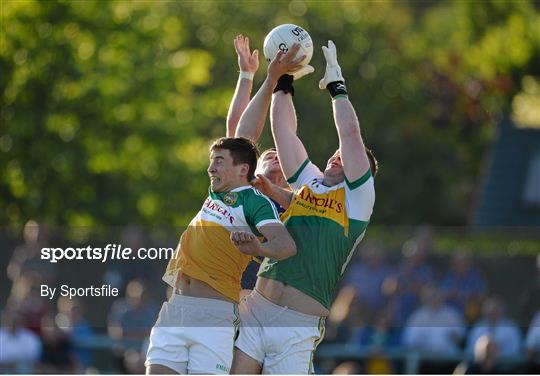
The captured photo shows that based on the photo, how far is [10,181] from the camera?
2280 centimetres

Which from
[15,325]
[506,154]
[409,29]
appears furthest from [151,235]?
[409,29]

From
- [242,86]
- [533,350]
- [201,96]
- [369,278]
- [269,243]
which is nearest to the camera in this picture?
[269,243]

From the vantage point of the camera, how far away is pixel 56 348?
13344 mm

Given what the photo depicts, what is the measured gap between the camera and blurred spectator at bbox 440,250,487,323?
1434 cm

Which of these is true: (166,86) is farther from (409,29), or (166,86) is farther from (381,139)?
(409,29)

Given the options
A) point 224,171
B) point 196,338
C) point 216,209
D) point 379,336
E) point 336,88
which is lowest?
point 196,338

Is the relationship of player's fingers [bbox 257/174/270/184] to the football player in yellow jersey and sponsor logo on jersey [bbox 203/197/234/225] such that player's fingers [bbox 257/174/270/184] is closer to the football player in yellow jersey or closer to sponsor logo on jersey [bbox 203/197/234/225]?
the football player in yellow jersey

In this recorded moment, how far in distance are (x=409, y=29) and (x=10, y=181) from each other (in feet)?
106

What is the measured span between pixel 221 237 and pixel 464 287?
748cm

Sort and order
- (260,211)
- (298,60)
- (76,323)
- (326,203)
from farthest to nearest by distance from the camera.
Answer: (76,323), (298,60), (326,203), (260,211)

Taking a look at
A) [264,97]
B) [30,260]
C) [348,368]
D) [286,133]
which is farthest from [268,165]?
[30,260]

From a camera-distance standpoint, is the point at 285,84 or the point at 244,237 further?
the point at 285,84

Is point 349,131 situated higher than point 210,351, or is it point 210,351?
point 349,131

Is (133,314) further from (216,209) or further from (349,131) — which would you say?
(349,131)
